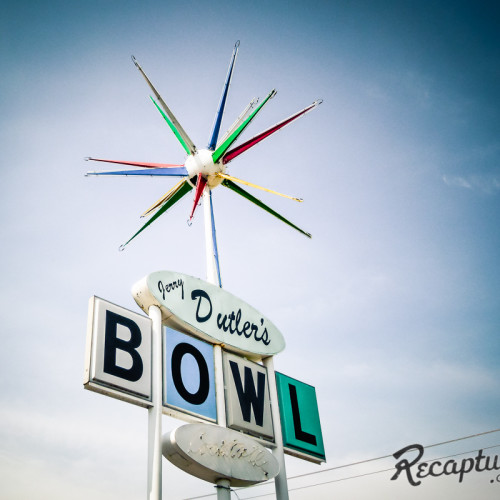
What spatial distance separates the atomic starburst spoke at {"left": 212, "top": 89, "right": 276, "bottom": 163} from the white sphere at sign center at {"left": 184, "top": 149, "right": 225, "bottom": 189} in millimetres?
176

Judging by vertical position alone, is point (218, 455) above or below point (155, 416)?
below

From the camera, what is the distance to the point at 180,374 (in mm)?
10719

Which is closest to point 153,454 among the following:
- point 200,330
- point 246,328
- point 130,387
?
point 130,387

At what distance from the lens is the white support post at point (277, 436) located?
1148 centimetres

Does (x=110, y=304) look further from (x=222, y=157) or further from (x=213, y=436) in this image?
(x=222, y=157)

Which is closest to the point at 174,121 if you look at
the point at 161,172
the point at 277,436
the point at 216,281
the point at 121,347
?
the point at 161,172

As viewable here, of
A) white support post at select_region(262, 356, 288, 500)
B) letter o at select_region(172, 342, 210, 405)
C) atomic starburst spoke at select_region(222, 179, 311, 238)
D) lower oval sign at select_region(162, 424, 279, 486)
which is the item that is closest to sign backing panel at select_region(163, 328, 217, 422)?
letter o at select_region(172, 342, 210, 405)

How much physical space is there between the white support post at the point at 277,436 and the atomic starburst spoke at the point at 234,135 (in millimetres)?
6044

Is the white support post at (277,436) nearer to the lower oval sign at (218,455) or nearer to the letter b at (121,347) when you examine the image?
the lower oval sign at (218,455)

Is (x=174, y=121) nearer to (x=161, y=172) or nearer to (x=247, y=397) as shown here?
(x=161, y=172)

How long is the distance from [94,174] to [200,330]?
609 cm

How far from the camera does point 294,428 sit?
12.7m

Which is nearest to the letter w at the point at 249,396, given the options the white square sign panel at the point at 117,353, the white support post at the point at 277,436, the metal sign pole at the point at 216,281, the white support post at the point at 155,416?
the white support post at the point at 277,436

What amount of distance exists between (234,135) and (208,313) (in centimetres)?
575
